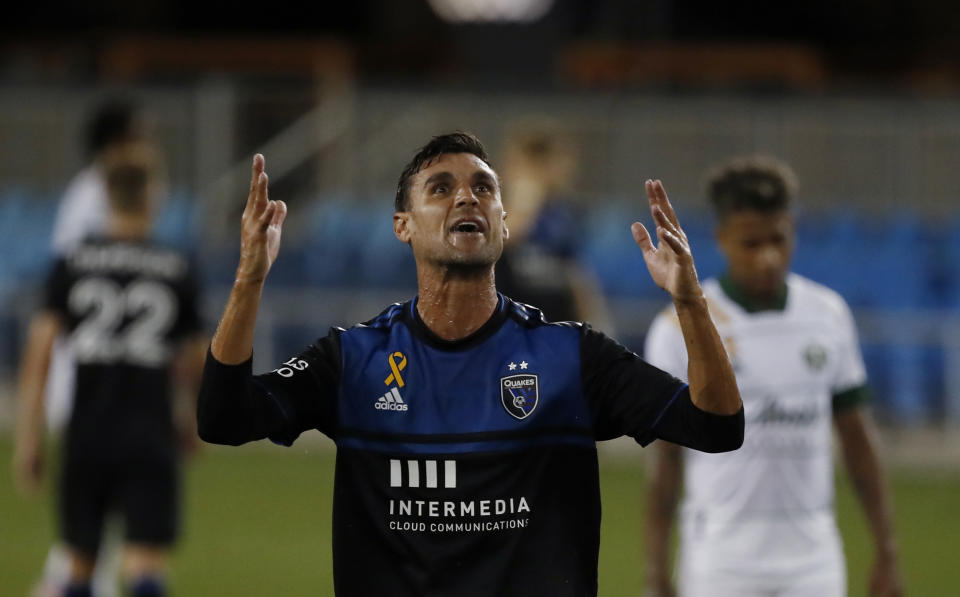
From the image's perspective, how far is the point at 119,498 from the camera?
652 centimetres

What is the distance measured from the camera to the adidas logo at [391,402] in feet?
11.2

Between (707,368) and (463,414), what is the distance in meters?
0.58

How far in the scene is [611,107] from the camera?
16.5 metres

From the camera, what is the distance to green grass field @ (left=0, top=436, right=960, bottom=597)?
29.3 feet

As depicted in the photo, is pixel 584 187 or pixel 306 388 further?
pixel 584 187

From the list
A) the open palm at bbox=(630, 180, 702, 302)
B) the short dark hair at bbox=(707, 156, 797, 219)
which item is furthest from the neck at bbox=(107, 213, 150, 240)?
the open palm at bbox=(630, 180, 702, 302)

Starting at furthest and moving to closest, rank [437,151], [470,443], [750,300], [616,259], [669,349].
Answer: [616,259], [750,300], [669,349], [437,151], [470,443]

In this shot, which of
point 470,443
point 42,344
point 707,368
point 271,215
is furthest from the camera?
point 42,344

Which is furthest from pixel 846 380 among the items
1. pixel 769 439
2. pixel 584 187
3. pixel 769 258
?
pixel 584 187

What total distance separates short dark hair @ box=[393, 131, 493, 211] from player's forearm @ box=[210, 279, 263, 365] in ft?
1.67

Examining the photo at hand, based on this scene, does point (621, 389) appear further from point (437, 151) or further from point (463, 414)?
point (437, 151)

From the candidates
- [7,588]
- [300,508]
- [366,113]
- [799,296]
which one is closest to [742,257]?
[799,296]

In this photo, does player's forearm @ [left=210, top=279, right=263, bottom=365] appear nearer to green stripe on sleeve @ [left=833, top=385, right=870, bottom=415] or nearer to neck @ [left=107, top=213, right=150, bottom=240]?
green stripe on sleeve @ [left=833, top=385, right=870, bottom=415]

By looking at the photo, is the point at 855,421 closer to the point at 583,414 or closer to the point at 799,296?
the point at 799,296
